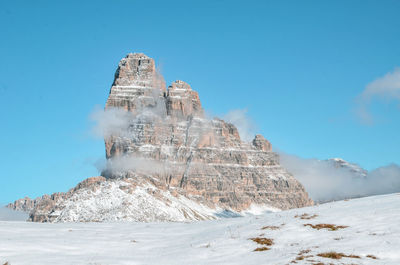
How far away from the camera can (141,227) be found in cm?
3319

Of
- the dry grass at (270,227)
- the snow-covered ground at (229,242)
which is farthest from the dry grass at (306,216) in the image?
the dry grass at (270,227)

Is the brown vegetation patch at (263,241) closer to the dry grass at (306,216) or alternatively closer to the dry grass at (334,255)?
the dry grass at (334,255)

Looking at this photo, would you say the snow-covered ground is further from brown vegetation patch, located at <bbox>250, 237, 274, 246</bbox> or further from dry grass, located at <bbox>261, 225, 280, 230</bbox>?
brown vegetation patch, located at <bbox>250, 237, 274, 246</bbox>

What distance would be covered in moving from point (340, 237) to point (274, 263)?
458 cm

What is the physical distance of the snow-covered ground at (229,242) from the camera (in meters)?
21.1

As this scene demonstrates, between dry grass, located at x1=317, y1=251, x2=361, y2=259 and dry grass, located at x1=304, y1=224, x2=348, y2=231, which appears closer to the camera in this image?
dry grass, located at x1=317, y1=251, x2=361, y2=259

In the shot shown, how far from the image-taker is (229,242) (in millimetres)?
24375

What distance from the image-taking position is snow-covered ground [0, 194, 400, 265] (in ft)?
69.2

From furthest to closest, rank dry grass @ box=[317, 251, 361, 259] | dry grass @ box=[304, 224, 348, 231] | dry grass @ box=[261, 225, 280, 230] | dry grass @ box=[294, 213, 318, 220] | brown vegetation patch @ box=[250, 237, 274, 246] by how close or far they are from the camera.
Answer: dry grass @ box=[294, 213, 318, 220], dry grass @ box=[261, 225, 280, 230], dry grass @ box=[304, 224, 348, 231], brown vegetation patch @ box=[250, 237, 274, 246], dry grass @ box=[317, 251, 361, 259]

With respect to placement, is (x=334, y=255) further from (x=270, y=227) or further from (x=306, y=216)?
(x=306, y=216)

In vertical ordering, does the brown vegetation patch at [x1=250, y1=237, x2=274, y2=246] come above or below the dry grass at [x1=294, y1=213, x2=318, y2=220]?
below

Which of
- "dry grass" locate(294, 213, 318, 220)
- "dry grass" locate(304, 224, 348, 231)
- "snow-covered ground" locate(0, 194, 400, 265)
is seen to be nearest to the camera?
"snow-covered ground" locate(0, 194, 400, 265)

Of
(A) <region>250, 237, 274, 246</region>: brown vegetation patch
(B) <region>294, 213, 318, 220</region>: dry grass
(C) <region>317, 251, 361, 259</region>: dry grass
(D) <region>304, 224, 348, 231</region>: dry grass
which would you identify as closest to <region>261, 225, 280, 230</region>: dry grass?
(D) <region>304, 224, 348, 231</region>: dry grass

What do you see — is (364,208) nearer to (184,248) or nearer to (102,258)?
(184,248)
